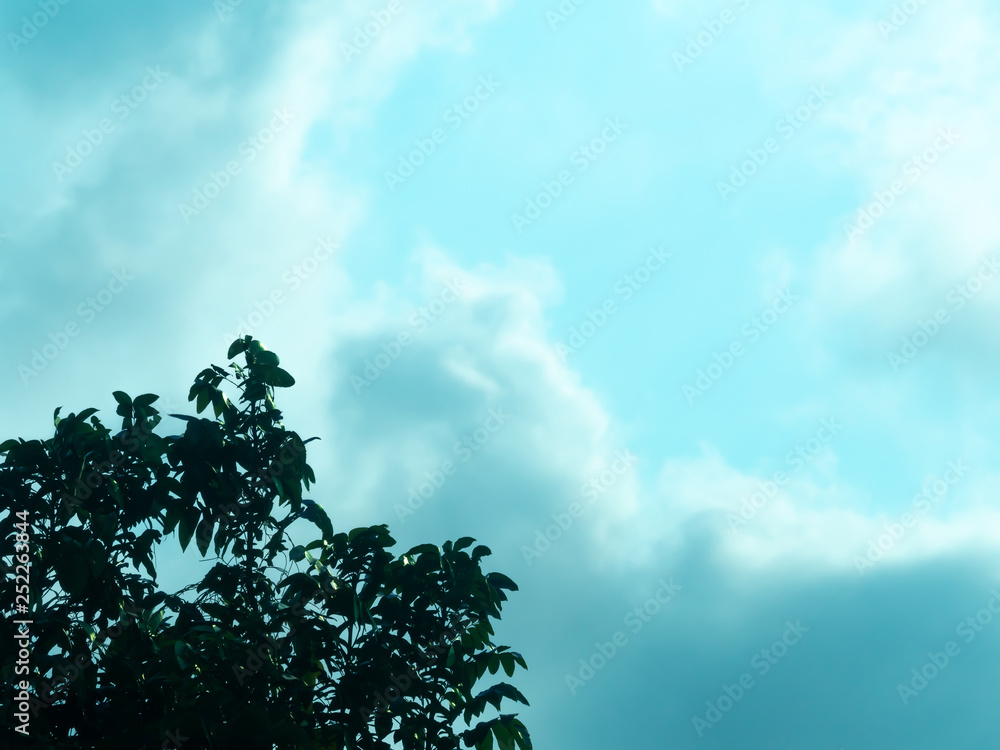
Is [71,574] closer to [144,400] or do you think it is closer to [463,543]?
[144,400]

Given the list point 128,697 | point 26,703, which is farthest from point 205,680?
point 26,703

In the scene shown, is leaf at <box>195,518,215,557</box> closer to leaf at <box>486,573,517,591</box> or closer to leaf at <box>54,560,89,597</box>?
leaf at <box>54,560,89,597</box>

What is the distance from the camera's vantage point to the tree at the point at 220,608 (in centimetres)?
678

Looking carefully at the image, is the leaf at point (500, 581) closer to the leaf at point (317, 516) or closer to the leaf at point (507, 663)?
the leaf at point (507, 663)

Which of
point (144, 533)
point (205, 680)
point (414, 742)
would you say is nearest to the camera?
point (205, 680)

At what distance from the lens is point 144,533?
7.86 meters

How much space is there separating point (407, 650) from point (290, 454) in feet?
6.23

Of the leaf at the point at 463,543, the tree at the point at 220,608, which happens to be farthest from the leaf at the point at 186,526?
the leaf at the point at 463,543

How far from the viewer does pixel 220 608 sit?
759 cm

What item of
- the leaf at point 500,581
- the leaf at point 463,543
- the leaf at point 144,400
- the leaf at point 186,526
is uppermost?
the leaf at point 144,400

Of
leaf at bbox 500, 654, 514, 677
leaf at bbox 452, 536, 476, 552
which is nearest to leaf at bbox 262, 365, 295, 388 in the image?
leaf at bbox 452, 536, 476, 552

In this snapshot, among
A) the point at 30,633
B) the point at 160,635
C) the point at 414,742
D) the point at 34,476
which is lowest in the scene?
the point at 414,742

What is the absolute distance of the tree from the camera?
6777 millimetres

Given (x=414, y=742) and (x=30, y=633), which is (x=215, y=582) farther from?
(x=414, y=742)
